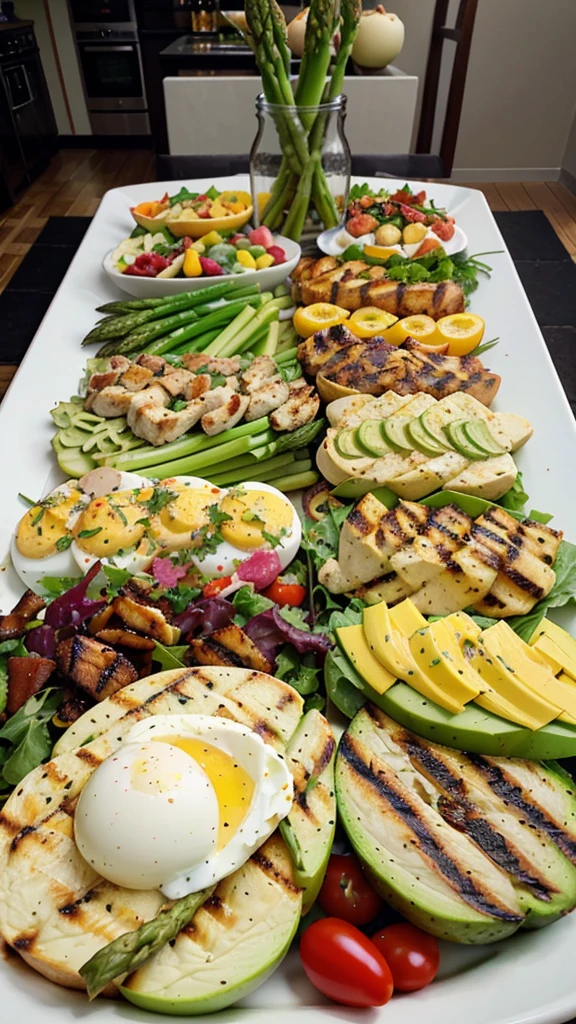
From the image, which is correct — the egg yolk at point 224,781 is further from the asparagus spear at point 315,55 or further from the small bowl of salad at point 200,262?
the asparagus spear at point 315,55

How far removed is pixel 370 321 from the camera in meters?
3.66

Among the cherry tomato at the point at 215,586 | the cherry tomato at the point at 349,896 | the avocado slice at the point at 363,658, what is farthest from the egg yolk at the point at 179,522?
the cherry tomato at the point at 349,896

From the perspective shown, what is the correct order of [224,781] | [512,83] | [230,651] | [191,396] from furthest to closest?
[512,83]
[191,396]
[230,651]
[224,781]

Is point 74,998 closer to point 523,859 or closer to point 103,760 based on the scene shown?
point 103,760

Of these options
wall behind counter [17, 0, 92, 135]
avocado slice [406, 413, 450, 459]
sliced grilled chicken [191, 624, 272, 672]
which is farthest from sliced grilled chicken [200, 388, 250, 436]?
wall behind counter [17, 0, 92, 135]

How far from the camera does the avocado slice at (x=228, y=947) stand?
4.79 ft

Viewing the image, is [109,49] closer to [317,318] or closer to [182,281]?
[182,281]

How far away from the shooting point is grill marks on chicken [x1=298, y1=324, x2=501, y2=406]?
3137 mm

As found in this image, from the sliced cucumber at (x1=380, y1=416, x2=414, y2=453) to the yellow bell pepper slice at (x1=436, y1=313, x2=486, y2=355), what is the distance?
0.86 metres

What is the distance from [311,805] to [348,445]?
1.50 meters

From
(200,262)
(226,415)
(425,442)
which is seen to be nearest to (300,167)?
(200,262)

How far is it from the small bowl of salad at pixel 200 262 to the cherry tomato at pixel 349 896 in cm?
313

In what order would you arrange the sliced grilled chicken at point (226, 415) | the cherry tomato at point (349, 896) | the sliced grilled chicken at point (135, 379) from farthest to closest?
the sliced grilled chicken at point (135, 379)
the sliced grilled chicken at point (226, 415)
the cherry tomato at point (349, 896)

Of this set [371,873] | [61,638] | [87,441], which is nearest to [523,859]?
[371,873]
